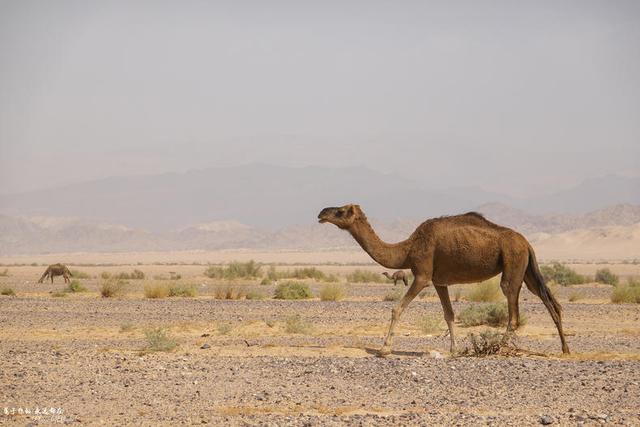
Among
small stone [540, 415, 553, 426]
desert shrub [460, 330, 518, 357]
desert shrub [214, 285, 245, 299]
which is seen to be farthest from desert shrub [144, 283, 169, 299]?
small stone [540, 415, 553, 426]

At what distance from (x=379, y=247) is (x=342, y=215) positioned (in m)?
0.84

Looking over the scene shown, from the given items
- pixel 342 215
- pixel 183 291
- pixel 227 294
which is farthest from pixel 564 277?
pixel 342 215

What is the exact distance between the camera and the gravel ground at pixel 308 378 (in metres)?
10.9

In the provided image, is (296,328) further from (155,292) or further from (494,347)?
(155,292)

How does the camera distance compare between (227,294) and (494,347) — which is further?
(227,294)

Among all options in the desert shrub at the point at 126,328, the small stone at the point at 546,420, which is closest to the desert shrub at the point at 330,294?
the desert shrub at the point at 126,328

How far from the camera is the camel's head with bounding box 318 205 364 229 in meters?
16.6

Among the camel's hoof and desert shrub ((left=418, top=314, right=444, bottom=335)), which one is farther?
desert shrub ((left=418, top=314, right=444, bottom=335))

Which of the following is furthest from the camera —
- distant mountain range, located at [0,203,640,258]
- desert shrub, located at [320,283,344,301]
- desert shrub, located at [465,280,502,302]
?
distant mountain range, located at [0,203,640,258]

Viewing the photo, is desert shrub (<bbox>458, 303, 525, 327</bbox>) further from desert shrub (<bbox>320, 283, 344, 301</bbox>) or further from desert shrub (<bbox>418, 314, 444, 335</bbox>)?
desert shrub (<bbox>320, 283, 344, 301</bbox>)

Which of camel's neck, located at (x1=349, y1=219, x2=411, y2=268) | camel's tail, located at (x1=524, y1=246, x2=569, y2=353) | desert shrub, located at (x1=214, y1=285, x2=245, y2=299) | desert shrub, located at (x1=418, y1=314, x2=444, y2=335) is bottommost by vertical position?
desert shrub, located at (x1=418, y1=314, x2=444, y2=335)

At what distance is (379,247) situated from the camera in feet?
55.2

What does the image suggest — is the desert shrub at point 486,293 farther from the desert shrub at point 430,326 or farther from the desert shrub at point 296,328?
the desert shrub at point 296,328

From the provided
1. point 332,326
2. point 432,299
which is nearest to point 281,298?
point 432,299
